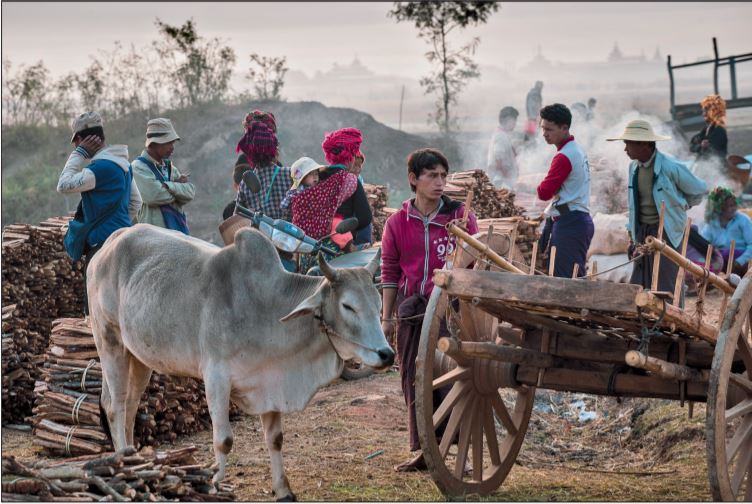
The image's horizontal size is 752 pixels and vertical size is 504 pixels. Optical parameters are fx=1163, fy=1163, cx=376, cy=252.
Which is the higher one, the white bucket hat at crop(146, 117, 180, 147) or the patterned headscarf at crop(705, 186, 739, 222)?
the white bucket hat at crop(146, 117, 180, 147)

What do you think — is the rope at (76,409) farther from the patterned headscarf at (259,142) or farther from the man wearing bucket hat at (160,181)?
the patterned headscarf at (259,142)

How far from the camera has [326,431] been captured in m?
8.33

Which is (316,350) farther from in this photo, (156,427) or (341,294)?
(156,427)

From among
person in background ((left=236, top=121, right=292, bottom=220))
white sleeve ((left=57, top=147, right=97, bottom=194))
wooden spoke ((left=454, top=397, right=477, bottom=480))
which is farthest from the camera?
person in background ((left=236, top=121, right=292, bottom=220))

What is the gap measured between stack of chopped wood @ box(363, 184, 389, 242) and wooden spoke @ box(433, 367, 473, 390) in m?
6.27

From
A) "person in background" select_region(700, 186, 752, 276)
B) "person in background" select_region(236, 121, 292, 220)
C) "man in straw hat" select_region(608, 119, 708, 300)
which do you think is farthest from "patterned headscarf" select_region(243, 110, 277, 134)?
"person in background" select_region(700, 186, 752, 276)

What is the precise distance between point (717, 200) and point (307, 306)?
23.0 feet

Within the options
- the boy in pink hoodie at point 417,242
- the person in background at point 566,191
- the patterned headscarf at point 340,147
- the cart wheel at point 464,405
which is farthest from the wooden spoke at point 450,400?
the patterned headscarf at point 340,147

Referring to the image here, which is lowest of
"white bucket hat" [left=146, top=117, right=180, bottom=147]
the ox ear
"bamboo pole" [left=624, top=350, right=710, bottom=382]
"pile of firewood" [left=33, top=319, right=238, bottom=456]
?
"pile of firewood" [left=33, top=319, right=238, bottom=456]

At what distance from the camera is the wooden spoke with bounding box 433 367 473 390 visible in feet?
20.1

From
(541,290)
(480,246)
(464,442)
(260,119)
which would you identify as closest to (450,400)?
(464,442)

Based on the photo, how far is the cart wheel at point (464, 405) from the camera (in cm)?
584

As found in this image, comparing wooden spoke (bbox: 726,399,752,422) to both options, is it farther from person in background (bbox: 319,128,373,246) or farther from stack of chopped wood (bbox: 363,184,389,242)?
stack of chopped wood (bbox: 363,184,389,242)

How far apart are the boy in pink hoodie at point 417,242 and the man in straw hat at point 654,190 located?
1.56 m
